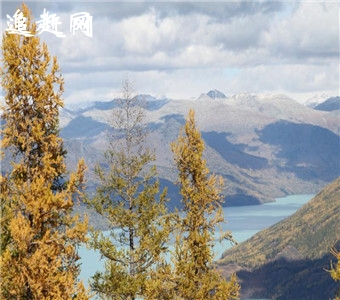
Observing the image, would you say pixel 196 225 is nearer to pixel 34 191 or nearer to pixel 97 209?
pixel 97 209

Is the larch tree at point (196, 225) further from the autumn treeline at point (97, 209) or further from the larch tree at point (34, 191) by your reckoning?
the larch tree at point (34, 191)

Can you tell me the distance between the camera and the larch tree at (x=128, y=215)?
3500cm

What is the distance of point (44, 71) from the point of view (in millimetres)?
25828

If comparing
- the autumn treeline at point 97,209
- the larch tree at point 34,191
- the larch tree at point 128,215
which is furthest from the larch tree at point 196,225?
the larch tree at point 34,191

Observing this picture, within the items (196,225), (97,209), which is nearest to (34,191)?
(97,209)

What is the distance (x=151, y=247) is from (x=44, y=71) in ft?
42.7

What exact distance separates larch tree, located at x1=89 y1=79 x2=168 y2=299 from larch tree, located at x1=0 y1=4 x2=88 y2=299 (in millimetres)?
8443

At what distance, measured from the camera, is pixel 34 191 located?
24547mm

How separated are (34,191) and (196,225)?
14.8 metres

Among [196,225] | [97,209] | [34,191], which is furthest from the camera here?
[196,225]

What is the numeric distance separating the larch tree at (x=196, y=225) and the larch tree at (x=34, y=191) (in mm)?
10904

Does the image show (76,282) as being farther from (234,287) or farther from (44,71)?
(234,287)

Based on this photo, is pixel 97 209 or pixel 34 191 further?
pixel 97 209

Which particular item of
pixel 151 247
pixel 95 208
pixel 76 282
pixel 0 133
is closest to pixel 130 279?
pixel 151 247
